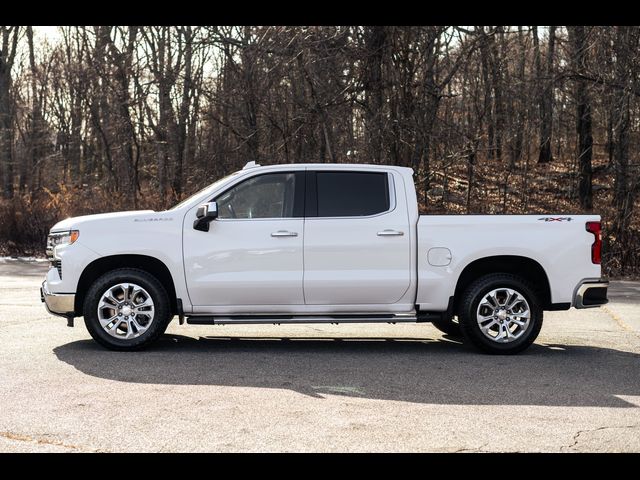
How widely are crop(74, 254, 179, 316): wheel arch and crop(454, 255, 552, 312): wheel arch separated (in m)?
3.06

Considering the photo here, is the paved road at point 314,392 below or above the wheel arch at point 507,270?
below

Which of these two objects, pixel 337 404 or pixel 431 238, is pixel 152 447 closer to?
pixel 337 404

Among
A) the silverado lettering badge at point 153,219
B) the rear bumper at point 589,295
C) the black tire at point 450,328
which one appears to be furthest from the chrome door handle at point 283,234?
the rear bumper at point 589,295

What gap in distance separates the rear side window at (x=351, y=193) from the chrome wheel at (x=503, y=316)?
148 centimetres

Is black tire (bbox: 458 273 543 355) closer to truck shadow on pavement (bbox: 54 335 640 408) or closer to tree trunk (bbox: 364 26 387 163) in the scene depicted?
truck shadow on pavement (bbox: 54 335 640 408)

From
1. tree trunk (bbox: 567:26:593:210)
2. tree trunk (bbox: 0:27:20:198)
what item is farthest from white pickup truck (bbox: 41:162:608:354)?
tree trunk (bbox: 0:27:20:198)

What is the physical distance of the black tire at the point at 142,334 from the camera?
902cm

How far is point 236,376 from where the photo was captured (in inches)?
308

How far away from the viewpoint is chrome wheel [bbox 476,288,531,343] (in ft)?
30.0

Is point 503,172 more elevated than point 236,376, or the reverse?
point 503,172

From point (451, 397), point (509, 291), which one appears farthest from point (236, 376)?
point (509, 291)

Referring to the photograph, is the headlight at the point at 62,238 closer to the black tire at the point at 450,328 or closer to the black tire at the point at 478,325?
the black tire at the point at 478,325

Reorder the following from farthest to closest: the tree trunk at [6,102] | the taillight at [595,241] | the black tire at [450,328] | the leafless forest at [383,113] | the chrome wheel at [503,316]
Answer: the tree trunk at [6,102], the leafless forest at [383,113], the black tire at [450,328], the taillight at [595,241], the chrome wheel at [503,316]
